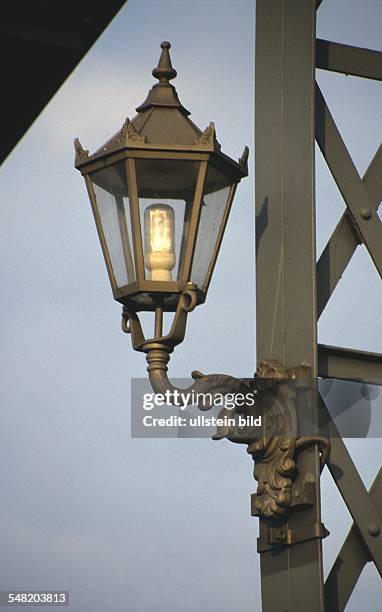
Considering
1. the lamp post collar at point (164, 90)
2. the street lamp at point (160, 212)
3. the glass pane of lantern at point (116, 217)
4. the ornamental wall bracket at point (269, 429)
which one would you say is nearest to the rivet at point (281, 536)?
the ornamental wall bracket at point (269, 429)

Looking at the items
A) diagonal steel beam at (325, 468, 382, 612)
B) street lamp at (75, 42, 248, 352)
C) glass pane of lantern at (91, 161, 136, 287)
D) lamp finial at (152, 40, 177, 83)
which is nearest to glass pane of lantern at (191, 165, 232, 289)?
street lamp at (75, 42, 248, 352)

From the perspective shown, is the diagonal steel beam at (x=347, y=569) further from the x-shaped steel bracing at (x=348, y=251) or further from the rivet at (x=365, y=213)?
the rivet at (x=365, y=213)

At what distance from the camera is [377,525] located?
446 cm

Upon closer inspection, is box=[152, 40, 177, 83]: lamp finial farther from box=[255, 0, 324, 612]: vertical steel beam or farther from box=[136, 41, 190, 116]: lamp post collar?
box=[255, 0, 324, 612]: vertical steel beam

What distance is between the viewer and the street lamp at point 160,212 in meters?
4.18

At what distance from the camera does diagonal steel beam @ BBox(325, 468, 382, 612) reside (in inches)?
174

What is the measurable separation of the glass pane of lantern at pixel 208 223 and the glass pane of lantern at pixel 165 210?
48mm

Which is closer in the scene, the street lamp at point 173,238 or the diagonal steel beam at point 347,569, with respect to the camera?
the street lamp at point 173,238

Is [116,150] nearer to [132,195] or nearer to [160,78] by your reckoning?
[132,195]

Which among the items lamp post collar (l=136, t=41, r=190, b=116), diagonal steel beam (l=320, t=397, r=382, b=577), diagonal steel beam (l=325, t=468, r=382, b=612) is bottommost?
diagonal steel beam (l=325, t=468, r=382, b=612)

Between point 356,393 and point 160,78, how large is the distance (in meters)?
1.27

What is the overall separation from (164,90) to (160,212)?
22.1 inches

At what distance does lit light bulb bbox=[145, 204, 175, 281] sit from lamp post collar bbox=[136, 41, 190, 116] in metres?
0.43

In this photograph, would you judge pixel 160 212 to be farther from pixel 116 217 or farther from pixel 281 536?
pixel 281 536
